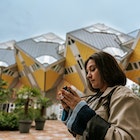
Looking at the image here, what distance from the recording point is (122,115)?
909mm

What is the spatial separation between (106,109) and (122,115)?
90mm

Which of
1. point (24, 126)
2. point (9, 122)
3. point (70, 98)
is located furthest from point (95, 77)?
point (9, 122)

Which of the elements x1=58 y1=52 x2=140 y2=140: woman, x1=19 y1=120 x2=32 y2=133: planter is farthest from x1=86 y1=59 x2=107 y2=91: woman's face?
x1=19 y1=120 x2=32 y2=133: planter

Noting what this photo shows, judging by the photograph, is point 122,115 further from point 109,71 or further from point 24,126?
point 24,126

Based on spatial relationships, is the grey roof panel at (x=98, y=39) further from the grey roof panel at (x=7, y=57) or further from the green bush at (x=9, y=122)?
the green bush at (x=9, y=122)

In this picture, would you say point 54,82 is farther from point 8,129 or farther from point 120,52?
point 8,129

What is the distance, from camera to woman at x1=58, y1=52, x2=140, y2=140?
892mm

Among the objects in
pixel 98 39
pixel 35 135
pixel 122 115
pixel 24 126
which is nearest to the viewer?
pixel 122 115

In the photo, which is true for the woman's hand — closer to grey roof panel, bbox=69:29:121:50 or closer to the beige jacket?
the beige jacket

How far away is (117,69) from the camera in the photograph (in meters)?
1.14

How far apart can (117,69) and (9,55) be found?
78.2 ft

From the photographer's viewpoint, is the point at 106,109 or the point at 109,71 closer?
the point at 106,109

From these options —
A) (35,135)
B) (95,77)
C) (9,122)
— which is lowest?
(35,135)

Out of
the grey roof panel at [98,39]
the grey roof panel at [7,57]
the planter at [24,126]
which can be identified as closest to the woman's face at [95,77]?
the planter at [24,126]
